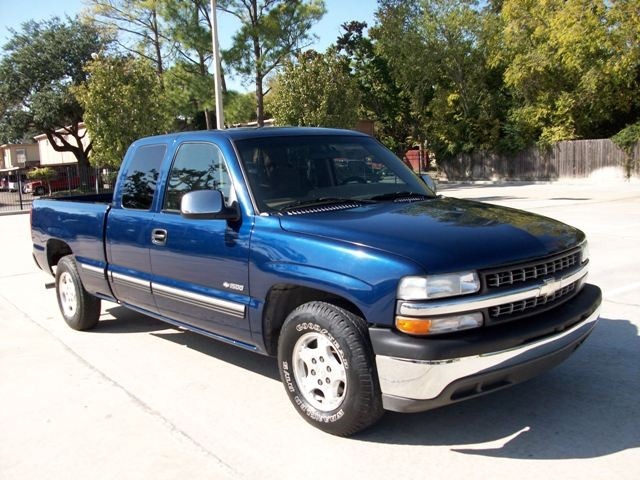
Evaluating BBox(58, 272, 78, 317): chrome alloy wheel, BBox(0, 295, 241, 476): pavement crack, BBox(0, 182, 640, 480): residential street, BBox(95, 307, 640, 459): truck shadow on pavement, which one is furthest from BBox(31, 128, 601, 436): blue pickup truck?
BBox(58, 272, 78, 317): chrome alloy wheel

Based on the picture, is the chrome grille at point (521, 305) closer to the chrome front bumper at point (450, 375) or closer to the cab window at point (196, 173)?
the chrome front bumper at point (450, 375)

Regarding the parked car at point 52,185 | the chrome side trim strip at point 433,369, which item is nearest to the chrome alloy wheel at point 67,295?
the chrome side trim strip at point 433,369

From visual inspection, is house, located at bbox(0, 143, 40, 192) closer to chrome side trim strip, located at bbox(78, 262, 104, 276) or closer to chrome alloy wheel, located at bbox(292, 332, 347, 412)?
chrome side trim strip, located at bbox(78, 262, 104, 276)

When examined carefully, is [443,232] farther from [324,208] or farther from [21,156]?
[21,156]

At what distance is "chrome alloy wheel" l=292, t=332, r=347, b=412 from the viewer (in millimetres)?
3541

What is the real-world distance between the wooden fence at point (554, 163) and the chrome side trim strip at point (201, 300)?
1114 inches

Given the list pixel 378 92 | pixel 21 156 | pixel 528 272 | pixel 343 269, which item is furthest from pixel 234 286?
pixel 21 156

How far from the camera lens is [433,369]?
10.1ft

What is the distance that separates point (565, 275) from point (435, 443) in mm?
1260

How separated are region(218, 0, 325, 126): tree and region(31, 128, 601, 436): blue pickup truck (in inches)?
1049

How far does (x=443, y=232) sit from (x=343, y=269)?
0.63 metres

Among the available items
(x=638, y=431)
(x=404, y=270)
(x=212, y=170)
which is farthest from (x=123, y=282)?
(x=638, y=431)

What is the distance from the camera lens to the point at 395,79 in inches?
1512

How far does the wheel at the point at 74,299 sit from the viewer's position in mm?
6078
